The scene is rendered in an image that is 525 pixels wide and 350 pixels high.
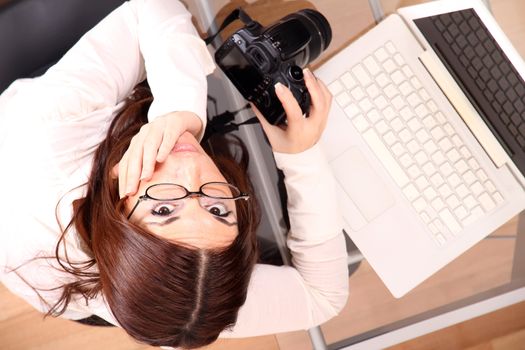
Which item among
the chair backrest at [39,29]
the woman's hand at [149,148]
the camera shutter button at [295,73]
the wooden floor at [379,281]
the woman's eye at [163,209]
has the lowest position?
the wooden floor at [379,281]

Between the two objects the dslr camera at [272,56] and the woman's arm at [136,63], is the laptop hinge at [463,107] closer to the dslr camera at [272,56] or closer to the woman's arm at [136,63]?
the dslr camera at [272,56]

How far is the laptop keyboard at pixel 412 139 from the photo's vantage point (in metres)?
0.83

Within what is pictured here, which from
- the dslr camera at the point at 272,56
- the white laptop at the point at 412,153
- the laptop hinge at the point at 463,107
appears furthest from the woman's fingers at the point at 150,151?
the laptop hinge at the point at 463,107

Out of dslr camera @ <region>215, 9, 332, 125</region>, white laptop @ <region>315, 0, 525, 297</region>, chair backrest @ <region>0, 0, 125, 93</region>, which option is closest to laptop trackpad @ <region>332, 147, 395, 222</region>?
white laptop @ <region>315, 0, 525, 297</region>

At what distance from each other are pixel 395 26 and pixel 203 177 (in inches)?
16.1

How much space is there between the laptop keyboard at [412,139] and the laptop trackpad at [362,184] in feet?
0.08

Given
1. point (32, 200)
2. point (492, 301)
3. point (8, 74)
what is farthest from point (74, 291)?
point (492, 301)

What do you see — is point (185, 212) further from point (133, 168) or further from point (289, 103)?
point (289, 103)

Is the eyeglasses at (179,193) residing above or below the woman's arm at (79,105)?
below

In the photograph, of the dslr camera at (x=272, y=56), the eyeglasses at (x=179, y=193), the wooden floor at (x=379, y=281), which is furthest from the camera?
the wooden floor at (x=379, y=281)

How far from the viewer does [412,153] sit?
837 millimetres

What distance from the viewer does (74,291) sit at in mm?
802

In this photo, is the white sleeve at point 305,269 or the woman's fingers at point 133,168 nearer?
the woman's fingers at point 133,168

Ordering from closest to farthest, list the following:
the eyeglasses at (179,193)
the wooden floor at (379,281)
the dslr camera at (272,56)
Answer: the eyeglasses at (179,193), the dslr camera at (272,56), the wooden floor at (379,281)
